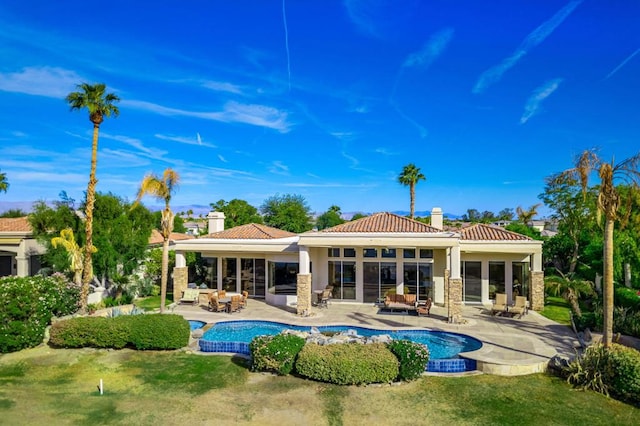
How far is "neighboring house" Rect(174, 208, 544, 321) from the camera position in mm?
22578

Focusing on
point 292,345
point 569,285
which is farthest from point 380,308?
point 292,345

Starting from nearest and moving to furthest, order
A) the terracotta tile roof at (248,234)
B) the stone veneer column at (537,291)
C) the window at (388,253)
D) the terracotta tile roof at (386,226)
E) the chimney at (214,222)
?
1. the stone veneer column at (537,291)
2. the terracotta tile roof at (386,226)
3. the window at (388,253)
4. the terracotta tile roof at (248,234)
5. the chimney at (214,222)

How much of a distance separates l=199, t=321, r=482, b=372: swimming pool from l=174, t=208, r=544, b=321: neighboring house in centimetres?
332

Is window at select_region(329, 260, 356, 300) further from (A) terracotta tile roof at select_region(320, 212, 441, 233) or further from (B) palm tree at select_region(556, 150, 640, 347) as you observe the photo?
(B) palm tree at select_region(556, 150, 640, 347)

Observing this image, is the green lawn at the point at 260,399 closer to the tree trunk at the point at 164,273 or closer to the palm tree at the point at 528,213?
the tree trunk at the point at 164,273

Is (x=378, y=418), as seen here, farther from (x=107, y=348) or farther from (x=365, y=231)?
(x=365, y=231)

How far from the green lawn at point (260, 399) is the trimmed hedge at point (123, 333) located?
1.28m

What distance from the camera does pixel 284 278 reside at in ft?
83.1

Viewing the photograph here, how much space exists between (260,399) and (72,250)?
53.2 feet

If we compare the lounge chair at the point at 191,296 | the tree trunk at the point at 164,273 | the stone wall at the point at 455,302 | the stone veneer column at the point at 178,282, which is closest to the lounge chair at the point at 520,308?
the stone wall at the point at 455,302

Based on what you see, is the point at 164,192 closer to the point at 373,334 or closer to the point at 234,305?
the point at 234,305

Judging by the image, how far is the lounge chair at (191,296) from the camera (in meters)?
24.1

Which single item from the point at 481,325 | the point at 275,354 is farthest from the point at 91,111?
the point at 481,325

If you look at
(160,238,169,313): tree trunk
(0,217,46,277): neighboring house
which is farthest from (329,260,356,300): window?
(0,217,46,277): neighboring house
